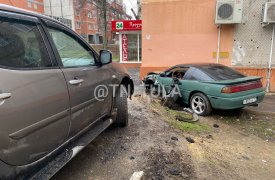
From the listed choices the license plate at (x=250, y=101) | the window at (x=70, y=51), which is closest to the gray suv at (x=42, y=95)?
the window at (x=70, y=51)

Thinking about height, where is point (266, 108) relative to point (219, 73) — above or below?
below

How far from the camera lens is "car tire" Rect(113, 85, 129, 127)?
3981mm

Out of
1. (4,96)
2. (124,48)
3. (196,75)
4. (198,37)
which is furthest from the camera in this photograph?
(124,48)

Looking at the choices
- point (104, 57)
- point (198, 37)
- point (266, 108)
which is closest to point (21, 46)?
point (104, 57)

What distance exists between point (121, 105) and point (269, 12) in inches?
297

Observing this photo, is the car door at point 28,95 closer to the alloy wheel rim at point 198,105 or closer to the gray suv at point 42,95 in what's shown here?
the gray suv at point 42,95

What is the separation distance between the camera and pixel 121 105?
4.03 metres

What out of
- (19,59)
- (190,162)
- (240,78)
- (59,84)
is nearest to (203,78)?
(240,78)

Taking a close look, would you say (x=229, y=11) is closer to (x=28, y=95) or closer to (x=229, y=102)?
(x=229, y=102)

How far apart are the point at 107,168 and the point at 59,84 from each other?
1.39 metres

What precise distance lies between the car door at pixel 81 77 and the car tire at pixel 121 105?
14.8 inches

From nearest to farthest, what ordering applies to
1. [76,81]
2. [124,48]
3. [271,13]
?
[76,81], [271,13], [124,48]

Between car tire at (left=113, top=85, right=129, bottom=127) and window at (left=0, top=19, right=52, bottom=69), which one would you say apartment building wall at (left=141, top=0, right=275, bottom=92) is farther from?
window at (left=0, top=19, right=52, bottom=69)

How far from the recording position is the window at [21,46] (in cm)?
191
